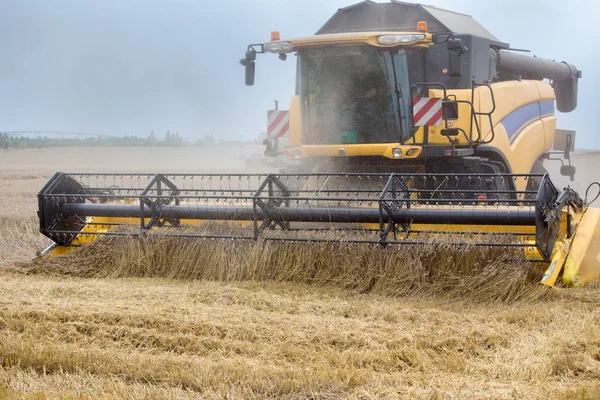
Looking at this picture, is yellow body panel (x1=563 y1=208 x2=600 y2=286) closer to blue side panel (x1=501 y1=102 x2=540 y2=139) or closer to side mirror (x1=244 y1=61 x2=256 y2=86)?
blue side panel (x1=501 y1=102 x2=540 y2=139)

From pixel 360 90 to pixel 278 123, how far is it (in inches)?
58.9

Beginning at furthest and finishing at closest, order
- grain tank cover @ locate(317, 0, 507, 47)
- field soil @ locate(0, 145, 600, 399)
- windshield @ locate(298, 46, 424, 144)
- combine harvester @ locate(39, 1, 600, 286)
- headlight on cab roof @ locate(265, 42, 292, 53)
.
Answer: grain tank cover @ locate(317, 0, 507, 47)
headlight on cab roof @ locate(265, 42, 292, 53)
windshield @ locate(298, 46, 424, 144)
combine harvester @ locate(39, 1, 600, 286)
field soil @ locate(0, 145, 600, 399)

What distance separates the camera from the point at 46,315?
4.39 meters

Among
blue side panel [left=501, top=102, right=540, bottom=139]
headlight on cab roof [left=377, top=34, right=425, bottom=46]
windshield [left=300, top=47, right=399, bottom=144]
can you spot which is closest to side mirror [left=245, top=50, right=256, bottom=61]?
windshield [left=300, top=47, right=399, bottom=144]

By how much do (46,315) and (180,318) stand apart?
784 mm

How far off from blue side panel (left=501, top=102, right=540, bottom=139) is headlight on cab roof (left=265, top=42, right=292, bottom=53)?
2.26 metres

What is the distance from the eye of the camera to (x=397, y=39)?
6691 millimetres

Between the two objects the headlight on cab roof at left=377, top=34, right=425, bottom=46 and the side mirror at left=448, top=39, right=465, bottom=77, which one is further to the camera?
the side mirror at left=448, top=39, right=465, bottom=77

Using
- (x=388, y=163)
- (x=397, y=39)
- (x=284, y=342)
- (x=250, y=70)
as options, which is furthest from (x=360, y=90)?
(x=284, y=342)

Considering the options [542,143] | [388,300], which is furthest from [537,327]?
[542,143]

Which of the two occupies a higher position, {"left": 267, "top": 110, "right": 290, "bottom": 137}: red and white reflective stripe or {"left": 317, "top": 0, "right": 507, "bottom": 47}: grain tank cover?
{"left": 317, "top": 0, "right": 507, "bottom": 47}: grain tank cover

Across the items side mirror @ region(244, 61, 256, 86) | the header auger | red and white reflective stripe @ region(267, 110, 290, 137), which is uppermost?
side mirror @ region(244, 61, 256, 86)

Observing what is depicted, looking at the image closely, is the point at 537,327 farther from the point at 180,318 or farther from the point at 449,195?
the point at 449,195

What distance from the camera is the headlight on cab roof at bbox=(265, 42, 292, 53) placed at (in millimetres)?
7227
